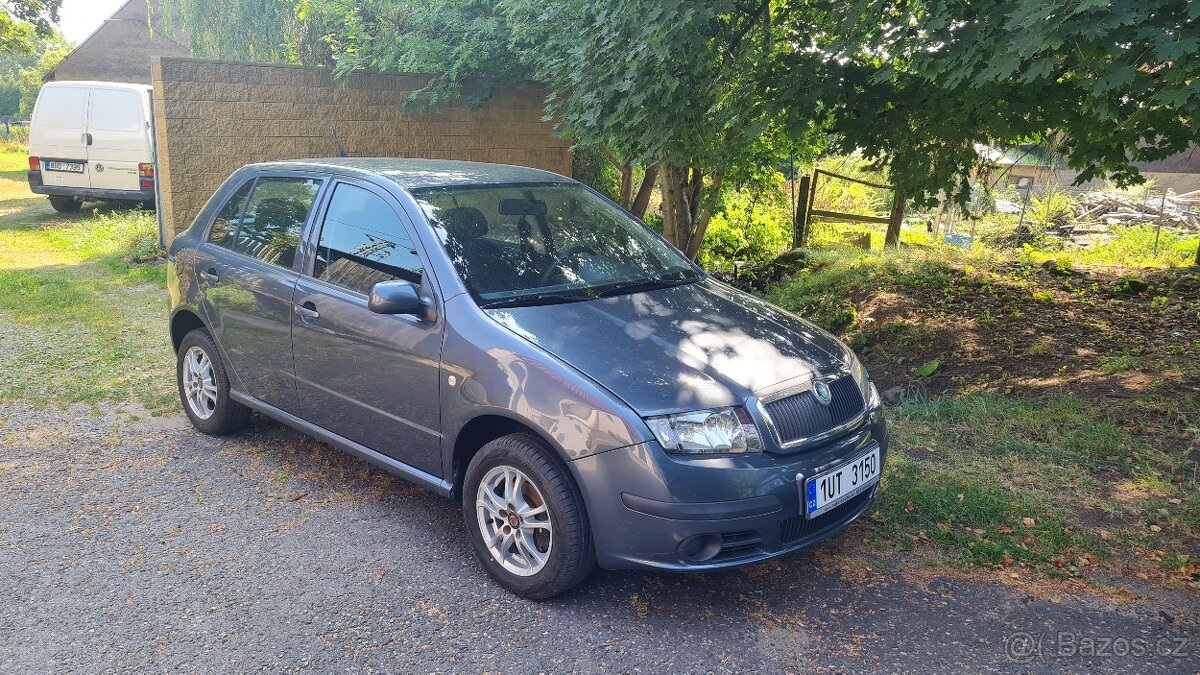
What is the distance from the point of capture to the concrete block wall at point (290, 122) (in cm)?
973

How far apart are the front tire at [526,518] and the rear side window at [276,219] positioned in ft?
5.66

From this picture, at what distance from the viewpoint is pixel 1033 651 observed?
10.6ft

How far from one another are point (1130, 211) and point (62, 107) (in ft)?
60.8

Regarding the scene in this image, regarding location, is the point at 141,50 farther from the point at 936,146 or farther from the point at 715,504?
the point at 715,504

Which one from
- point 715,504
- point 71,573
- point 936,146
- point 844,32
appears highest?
point 844,32

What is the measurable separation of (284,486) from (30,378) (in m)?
2.98

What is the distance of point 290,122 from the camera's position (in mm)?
10539

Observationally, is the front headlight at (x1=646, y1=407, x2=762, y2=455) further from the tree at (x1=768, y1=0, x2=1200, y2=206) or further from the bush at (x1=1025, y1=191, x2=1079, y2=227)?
the bush at (x1=1025, y1=191, x2=1079, y2=227)

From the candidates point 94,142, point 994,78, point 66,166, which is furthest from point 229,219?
point 66,166

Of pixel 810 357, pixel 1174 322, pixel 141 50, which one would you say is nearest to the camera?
pixel 810 357

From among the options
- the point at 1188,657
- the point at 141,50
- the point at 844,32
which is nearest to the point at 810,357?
the point at 1188,657

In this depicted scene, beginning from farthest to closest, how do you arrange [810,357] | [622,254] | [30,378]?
[30,378], [622,254], [810,357]

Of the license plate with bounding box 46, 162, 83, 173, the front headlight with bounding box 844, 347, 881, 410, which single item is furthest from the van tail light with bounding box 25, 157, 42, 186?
the front headlight with bounding box 844, 347, 881, 410

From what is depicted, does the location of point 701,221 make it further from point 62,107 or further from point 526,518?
point 62,107
